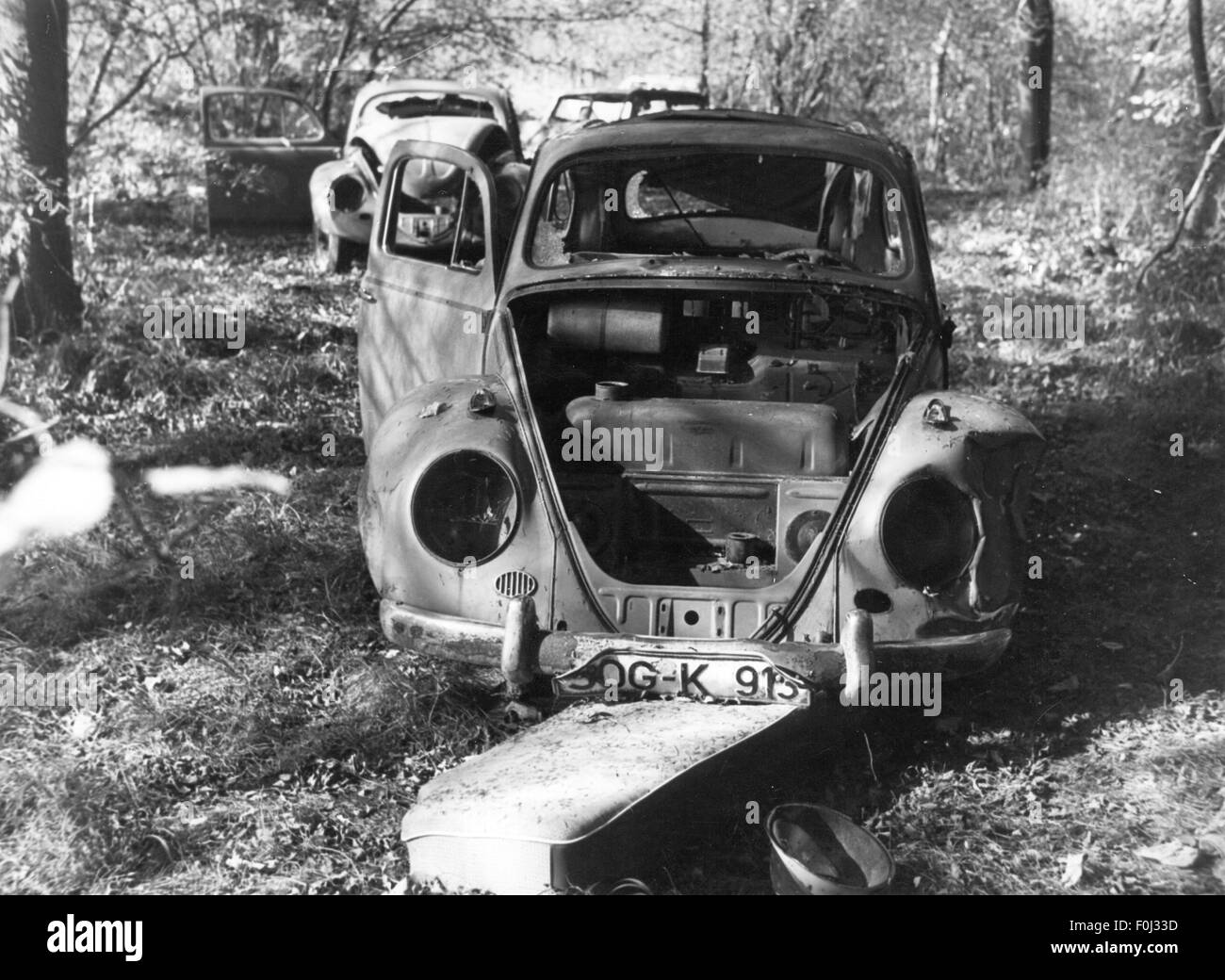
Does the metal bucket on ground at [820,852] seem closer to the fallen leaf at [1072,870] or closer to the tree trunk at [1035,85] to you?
the fallen leaf at [1072,870]

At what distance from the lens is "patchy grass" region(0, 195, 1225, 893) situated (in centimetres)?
318

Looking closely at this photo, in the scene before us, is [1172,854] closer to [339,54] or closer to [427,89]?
[427,89]

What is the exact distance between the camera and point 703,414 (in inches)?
158

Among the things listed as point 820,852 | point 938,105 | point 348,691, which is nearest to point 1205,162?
point 820,852

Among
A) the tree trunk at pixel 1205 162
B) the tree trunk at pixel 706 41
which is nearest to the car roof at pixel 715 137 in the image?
the tree trunk at pixel 1205 162

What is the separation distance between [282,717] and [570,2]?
14.4m

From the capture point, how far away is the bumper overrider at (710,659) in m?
3.32

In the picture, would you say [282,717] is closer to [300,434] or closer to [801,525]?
[801,525]

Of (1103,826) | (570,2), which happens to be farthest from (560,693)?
(570,2)

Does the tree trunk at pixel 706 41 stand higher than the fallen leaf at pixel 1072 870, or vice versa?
the tree trunk at pixel 706 41

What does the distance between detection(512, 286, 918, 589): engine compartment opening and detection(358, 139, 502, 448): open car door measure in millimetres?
262

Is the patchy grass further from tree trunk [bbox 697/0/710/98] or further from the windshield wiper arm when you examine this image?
tree trunk [bbox 697/0/710/98]

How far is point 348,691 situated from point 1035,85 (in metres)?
10.6

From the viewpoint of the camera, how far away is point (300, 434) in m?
5.90
